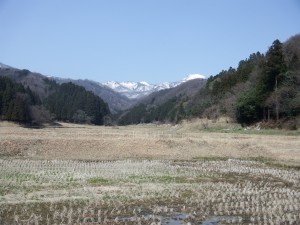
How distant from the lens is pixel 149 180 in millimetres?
20859

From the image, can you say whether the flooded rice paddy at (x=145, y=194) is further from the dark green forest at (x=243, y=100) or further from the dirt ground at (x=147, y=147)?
the dark green forest at (x=243, y=100)

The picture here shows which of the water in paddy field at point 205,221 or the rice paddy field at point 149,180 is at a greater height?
the rice paddy field at point 149,180

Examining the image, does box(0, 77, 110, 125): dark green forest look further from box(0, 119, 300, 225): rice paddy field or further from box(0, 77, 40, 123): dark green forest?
box(0, 119, 300, 225): rice paddy field

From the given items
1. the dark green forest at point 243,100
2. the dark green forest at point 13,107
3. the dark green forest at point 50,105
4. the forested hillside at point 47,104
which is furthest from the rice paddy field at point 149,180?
the forested hillside at point 47,104

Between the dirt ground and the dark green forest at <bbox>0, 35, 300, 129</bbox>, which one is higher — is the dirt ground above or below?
below

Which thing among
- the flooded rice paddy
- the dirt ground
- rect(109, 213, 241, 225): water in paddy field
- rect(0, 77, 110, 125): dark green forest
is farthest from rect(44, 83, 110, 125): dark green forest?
rect(109, 213, 241, 225): water in paddy field

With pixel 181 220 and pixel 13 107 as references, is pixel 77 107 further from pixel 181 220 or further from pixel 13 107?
pixel 181 220

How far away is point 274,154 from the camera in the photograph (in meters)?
32.5

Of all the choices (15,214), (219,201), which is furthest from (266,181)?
(15,214)

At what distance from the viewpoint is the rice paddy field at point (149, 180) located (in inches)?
521

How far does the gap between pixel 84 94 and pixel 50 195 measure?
11977 centimetres

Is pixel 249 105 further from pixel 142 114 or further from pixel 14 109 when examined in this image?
pixel 142 114

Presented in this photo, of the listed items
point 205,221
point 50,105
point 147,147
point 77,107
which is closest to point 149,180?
point 205,221

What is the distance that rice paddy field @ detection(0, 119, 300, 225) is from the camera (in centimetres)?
1323
